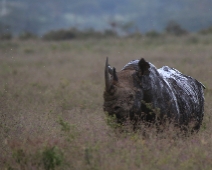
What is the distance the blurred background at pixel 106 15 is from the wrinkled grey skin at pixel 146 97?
3307 cm

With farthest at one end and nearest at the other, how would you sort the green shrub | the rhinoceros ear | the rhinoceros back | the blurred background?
the blurred background, the rhinoceros back, the rhinoceros ear, the green shrub

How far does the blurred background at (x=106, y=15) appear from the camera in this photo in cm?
5516

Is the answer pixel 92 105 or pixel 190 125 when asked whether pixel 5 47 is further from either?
pixel 190 125

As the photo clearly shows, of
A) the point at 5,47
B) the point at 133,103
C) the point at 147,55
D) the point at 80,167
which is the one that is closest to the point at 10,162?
→ the point at 80,167

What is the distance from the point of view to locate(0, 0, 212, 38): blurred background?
55.2 m

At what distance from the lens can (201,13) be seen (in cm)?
5903

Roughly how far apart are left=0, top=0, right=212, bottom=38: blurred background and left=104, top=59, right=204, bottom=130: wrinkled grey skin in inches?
1302

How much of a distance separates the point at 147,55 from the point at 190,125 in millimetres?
15242

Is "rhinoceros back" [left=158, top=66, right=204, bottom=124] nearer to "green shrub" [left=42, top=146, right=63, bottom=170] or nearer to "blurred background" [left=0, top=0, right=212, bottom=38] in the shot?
"green shrub" [left=42, top=146, right=63, bottom=170]

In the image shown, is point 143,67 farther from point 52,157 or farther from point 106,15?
point 106,15

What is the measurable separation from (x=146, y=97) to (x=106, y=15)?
283 ft

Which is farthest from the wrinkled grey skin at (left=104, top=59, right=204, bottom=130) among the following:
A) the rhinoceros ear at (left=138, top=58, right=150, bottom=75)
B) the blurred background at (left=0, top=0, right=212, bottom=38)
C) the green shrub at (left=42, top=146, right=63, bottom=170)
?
the blurred background at (left=0, top=0, right=212, bottom=38)

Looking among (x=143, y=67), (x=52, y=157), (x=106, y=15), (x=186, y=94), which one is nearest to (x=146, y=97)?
(x=143, y=67)

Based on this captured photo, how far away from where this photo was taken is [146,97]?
23.5 feet
